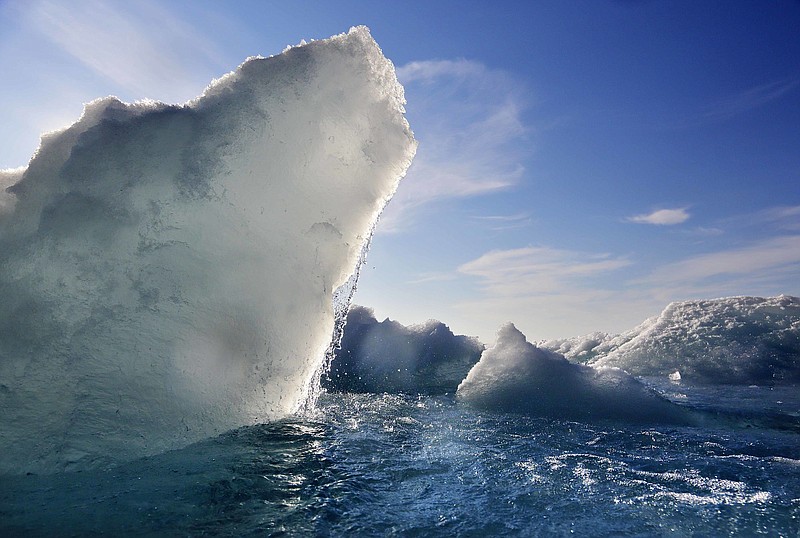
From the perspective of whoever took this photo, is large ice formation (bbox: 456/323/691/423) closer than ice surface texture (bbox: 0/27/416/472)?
No

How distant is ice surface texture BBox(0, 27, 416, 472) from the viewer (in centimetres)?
492

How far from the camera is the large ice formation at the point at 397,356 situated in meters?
13.3

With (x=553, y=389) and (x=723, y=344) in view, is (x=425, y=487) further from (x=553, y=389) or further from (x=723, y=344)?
(x=723, y=344)

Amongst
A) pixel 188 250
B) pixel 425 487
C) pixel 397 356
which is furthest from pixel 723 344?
pixel 188 250

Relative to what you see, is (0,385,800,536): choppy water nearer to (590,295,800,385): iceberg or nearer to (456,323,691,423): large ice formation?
(456,323,691,423): large ice formation

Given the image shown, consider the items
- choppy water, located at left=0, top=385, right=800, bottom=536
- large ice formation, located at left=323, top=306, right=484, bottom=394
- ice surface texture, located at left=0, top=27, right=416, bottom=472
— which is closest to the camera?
choppy water, located at left=0, top=385, right=800, bottom=536

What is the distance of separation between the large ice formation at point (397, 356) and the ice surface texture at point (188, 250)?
631 cm

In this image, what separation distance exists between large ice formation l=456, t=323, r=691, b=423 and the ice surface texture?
13.5 feet

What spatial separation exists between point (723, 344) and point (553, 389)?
1144cm

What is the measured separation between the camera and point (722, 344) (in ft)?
53.9

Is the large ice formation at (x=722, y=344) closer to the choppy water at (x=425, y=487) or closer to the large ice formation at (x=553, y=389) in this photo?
the large ice formation at (x=553, y=389)

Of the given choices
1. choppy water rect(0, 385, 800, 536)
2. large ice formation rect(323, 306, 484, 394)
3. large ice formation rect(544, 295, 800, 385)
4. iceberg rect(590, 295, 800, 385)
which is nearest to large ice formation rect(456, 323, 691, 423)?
choppy water rect(0, 385, 800, 536)

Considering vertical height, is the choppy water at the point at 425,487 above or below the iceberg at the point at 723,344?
below

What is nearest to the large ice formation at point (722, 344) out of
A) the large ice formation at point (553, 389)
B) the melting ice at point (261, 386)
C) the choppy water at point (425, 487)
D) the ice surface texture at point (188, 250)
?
the melting ice at point (261, 386)
